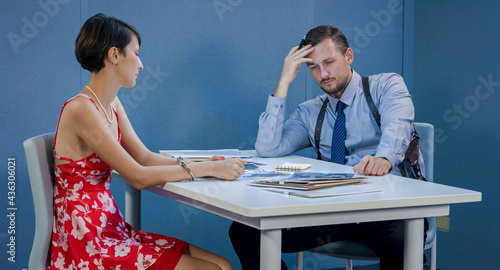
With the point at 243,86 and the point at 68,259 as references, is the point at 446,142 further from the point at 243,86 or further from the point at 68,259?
the point at 68,259

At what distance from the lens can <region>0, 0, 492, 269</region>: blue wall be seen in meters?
2.71

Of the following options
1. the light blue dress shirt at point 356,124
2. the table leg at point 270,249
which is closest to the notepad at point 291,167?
the light blue dress shirt at point 356,124

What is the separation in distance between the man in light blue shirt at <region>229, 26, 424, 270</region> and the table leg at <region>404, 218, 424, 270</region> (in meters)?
0.46

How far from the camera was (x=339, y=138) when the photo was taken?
8.20 ft

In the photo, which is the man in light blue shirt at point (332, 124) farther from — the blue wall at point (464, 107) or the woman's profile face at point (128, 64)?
the blue wall at point (464, 107)

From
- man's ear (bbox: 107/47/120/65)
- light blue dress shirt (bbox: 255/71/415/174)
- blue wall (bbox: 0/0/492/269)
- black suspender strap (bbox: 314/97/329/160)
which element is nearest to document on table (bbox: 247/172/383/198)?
light blue dress shirt (bbox: 255/71/415/174)

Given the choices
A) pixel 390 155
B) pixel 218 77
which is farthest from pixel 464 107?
pixel 218 77

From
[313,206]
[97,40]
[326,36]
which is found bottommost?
[313,206]

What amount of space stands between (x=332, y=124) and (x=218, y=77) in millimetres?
784

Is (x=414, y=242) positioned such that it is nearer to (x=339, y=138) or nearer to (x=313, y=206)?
(x=313, y=206)

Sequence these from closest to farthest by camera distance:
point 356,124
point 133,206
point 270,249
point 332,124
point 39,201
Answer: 1. point 270,249
2. point 39,201
3. point 133,206
4. point 356,124
5. point 332,124

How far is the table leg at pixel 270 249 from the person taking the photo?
4.41 feet

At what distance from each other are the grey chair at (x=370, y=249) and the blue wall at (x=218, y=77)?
77cm

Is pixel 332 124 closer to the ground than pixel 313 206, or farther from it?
farther from it
